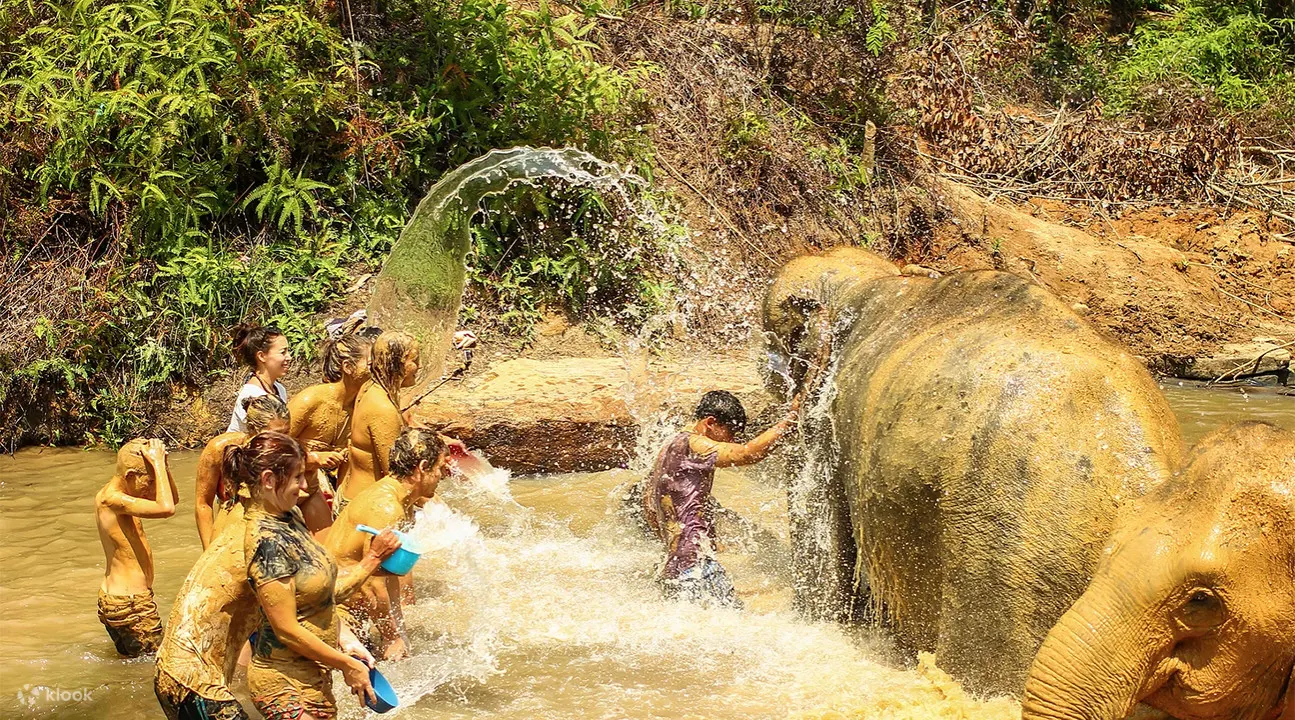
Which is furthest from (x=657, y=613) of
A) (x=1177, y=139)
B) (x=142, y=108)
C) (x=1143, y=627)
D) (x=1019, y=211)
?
(x=1177, y=139)

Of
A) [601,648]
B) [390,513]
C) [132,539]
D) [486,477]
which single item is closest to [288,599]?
[390,513]

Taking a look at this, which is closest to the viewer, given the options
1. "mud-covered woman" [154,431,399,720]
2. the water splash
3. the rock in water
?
"mud-covered woman" [154,431,399,720]

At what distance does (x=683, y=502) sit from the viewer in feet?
20.6

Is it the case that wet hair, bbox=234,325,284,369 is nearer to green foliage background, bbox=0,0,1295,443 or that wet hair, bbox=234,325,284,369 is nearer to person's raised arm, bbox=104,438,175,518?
person's raised arm, bbox=104,438,175,518

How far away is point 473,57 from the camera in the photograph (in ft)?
38.2

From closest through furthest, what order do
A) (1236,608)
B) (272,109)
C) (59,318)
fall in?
(1236,608), (59,318), (272,109)

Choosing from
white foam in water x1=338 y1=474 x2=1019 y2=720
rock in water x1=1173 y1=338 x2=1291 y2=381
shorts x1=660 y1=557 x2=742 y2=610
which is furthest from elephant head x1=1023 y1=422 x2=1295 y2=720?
rock in water x1=1173 y1=338 x2=1291 y2=381

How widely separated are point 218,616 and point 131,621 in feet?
5.97

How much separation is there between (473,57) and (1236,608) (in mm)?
9469

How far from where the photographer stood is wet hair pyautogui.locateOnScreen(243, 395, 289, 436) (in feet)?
17.5

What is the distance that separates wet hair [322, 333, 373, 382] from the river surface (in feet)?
3.52

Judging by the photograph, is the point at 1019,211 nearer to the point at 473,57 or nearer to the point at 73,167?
the point at 473,57

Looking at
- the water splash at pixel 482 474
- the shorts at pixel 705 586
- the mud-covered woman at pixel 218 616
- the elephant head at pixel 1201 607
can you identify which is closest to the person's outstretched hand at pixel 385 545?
the mud-covered woman at pixel 218 616

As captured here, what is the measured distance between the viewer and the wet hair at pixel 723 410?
6258 millimetres
